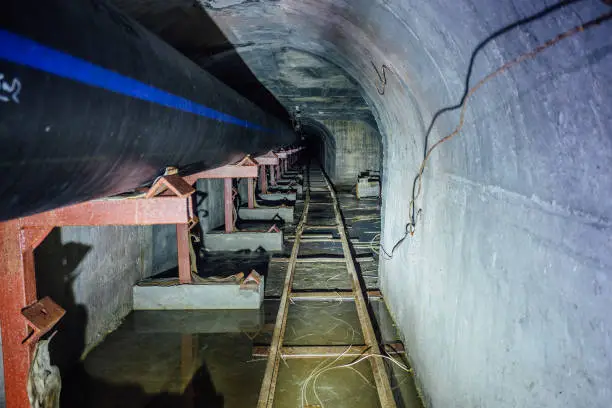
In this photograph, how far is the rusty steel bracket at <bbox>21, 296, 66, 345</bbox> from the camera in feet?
7.32

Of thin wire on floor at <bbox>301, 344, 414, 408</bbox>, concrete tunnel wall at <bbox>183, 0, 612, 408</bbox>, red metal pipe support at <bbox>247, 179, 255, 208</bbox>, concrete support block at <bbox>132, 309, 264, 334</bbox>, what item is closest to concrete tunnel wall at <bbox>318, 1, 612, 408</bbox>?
concrete tunnel wall at <bbox>183, 0, 612, 408</bbox>

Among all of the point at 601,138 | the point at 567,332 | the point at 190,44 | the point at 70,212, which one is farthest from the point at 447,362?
the point at 190,44

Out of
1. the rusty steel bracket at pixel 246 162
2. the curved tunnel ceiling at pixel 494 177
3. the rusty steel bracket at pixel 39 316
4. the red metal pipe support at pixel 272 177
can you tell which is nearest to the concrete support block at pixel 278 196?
the red metal pipe support at pixel 272 177

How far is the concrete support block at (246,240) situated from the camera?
25.6 ft

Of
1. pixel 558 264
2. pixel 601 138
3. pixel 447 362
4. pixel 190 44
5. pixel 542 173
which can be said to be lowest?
pixel 447 362

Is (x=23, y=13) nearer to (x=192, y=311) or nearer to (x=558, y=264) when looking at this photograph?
(x=558, y=264)

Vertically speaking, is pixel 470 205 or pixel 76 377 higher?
pixel 470 205

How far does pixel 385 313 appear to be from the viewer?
5254mm

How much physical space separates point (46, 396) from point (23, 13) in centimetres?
228

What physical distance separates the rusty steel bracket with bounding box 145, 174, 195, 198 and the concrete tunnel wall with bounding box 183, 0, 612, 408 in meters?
1.89

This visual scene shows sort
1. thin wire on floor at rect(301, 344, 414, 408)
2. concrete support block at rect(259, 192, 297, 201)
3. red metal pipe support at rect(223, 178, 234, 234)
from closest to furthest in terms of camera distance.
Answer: thin wire on floor at rect(301, 344, 414, 408)
red metal pipe support at rect(223, 178, 234, 234)
concrete support block at rect(259, 192, 297, 201)

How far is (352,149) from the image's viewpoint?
16.9 metres

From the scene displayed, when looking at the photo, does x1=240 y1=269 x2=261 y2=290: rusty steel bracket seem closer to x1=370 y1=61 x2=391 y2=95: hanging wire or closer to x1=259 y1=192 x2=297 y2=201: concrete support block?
x1=370 y1=61 x2=391 y2=95: hanging wire

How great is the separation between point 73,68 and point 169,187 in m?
1.46
